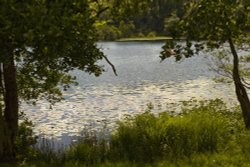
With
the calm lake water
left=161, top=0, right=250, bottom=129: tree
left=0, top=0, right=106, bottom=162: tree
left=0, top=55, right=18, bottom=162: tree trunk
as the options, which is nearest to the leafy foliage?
left=0, top=0, right=106, bottom=162: tree

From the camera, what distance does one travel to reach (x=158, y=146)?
13.5 m

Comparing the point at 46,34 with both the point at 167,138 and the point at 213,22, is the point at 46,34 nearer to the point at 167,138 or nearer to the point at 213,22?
the point at 213,22

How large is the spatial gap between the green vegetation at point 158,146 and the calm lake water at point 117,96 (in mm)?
6547

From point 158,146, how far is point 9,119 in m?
4.92

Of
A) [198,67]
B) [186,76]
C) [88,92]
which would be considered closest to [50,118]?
[88,92]

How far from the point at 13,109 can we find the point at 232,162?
276 inches

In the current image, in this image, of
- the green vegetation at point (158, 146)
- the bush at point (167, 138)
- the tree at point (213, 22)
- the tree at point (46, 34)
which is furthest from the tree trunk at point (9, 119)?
the tree at point (213, 22)

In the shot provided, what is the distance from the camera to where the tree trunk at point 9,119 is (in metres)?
12.4

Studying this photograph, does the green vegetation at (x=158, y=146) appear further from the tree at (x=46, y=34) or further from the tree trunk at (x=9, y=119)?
the tree at (x=46, y=34)

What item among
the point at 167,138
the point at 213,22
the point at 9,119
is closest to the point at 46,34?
the point at 213,22

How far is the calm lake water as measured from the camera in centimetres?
2920

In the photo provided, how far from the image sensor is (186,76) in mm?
54625

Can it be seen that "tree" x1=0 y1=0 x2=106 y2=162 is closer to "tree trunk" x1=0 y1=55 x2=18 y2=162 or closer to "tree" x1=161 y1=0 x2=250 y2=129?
"tree trunk" x1=0 y1=55 x2=18 y2=162

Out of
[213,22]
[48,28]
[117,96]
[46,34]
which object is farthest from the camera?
[117,96]
